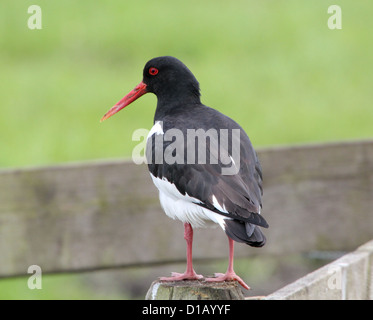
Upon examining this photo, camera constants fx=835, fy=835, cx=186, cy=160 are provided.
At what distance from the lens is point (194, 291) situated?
3.08m

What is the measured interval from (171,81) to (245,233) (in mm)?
1428

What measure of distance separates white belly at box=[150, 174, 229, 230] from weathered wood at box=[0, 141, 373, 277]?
0.58 metres

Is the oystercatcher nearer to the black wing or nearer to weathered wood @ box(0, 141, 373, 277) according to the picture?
the black wing

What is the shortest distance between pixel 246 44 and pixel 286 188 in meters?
5.30

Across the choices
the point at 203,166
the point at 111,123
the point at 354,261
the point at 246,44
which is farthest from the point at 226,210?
the point at 246,44

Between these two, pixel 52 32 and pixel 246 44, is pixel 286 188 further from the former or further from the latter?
pixel 52 32

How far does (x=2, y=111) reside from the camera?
335 inches

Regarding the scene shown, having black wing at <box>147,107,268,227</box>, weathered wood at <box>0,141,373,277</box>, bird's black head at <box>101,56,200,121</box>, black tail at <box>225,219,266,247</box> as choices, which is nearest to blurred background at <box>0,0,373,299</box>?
weathered wood at <box>0,141,373,277</box>

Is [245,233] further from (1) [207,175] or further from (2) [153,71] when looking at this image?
(2) [153,71]

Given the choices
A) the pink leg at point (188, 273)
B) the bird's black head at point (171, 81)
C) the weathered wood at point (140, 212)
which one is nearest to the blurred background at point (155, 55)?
the weathered wood at point (140, 212)

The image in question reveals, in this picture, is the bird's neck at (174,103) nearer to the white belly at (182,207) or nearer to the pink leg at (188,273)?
the white belly at (182,207)

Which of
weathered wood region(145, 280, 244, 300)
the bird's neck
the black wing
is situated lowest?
weathered wood region(145, 280, 244, 300)

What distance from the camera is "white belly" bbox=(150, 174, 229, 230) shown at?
142 inches

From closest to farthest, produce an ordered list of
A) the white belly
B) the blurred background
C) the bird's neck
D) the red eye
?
the white belly → the bird's neck → the red eye → the blurred background
